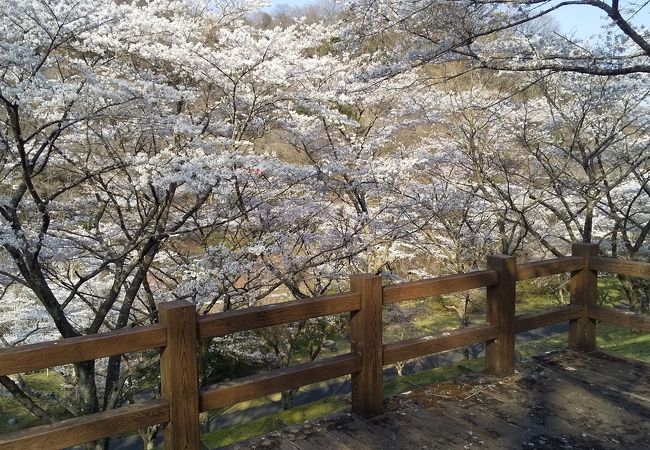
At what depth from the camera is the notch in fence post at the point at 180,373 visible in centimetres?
257

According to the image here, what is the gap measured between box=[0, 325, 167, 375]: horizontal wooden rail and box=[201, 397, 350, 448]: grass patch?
3862 mm

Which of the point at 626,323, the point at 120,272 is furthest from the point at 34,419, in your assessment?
the point at 626,323

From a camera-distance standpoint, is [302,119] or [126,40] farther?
[302,119]

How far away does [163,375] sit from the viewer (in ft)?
8.48

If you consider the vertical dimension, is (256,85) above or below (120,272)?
above

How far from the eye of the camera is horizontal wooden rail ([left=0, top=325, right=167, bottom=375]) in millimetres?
2172

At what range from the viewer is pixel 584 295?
4.36 metres

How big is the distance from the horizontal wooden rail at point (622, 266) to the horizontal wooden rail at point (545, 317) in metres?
0.39

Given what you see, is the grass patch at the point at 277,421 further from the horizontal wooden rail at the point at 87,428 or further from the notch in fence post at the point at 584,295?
the horizontal wooden rail at the point at 87,428

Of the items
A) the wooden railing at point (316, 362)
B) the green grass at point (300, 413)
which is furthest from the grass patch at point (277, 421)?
the wooden railing at point (316, 362)

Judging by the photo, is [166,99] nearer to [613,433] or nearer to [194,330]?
[194,330]

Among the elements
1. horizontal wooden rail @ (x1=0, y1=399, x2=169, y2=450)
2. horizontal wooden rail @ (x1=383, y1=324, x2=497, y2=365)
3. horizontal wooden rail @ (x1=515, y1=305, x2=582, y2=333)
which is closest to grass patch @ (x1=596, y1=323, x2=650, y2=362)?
horizontal wooden rail @ (x1=515, y1=305, x2=582, y2=333)

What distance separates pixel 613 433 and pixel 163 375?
101 inches

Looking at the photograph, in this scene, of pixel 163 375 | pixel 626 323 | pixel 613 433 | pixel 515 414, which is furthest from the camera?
pixel 626 323
